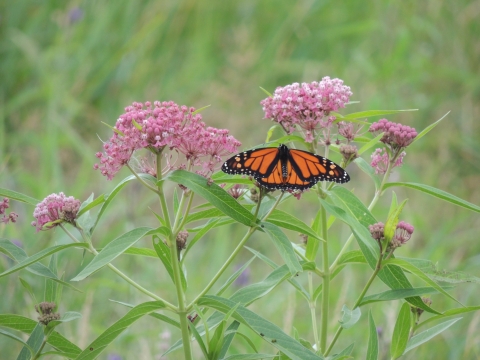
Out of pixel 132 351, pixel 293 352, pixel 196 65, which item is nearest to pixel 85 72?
pixel 196 65

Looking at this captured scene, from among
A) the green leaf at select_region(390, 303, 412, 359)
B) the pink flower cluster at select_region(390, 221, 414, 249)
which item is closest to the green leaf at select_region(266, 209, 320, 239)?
the pink flower cluster at select_region(390, 221, 414, 249)

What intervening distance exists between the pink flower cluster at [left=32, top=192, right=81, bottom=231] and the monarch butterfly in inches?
18.0

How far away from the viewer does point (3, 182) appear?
4441 millimetres

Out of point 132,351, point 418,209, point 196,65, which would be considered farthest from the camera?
point 196,65

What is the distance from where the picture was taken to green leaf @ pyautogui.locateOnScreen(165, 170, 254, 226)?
167 centimetres

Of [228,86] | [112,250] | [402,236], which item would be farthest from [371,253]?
[228,86]

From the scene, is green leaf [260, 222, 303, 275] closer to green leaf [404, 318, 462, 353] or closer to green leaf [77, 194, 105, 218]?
green leaf [77, 194, 105, 218]

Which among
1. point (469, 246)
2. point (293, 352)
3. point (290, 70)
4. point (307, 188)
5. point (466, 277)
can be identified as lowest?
point (293, 352)

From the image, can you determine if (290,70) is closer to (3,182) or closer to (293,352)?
(3,182)

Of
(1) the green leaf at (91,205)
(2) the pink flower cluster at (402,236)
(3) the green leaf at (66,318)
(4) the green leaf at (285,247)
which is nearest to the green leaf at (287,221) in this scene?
(4) the green leaf at (285,247)

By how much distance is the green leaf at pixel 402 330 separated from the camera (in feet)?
6.28

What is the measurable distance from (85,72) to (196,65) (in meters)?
1.27

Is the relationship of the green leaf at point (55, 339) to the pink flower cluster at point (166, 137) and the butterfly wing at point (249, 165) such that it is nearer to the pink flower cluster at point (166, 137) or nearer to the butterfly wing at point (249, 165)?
the pink flower cluster at point (166, 137)

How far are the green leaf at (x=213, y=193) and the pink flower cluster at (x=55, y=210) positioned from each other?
325 mm
